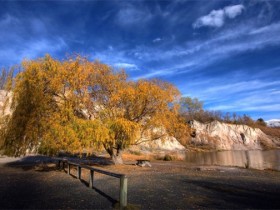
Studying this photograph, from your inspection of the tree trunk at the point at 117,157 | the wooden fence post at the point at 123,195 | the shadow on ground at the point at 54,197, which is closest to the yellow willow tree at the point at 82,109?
the tree trunk at the point at 117,157

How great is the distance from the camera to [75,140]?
18812 millimetres

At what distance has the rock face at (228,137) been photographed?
100 metres

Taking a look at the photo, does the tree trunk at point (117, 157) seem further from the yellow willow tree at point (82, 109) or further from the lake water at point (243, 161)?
the lake water at point (243, 161)

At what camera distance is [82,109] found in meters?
22.9

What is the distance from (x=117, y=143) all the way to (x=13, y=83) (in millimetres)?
11228

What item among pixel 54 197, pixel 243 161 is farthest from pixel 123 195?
pixel 243 161

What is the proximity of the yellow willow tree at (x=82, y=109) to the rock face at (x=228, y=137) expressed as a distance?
252ft

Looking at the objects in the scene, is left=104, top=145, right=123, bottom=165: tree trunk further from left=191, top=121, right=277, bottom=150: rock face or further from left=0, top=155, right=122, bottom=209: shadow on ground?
left=191, top=121, right=277, bottom=150: rock face

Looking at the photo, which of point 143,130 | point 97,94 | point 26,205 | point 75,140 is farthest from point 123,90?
point 26,205

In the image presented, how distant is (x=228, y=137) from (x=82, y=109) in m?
94.1

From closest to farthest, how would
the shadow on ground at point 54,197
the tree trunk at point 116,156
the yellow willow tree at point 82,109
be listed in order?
the shadow on ground at point 54,197 < the yellow willow tree at point 82,109 < the tree trunk at point 116,156

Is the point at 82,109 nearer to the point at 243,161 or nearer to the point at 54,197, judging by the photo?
the point at 54,197

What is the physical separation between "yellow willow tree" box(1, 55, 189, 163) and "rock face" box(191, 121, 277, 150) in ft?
252

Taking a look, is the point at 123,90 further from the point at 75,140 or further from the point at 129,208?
the point at 129,208
